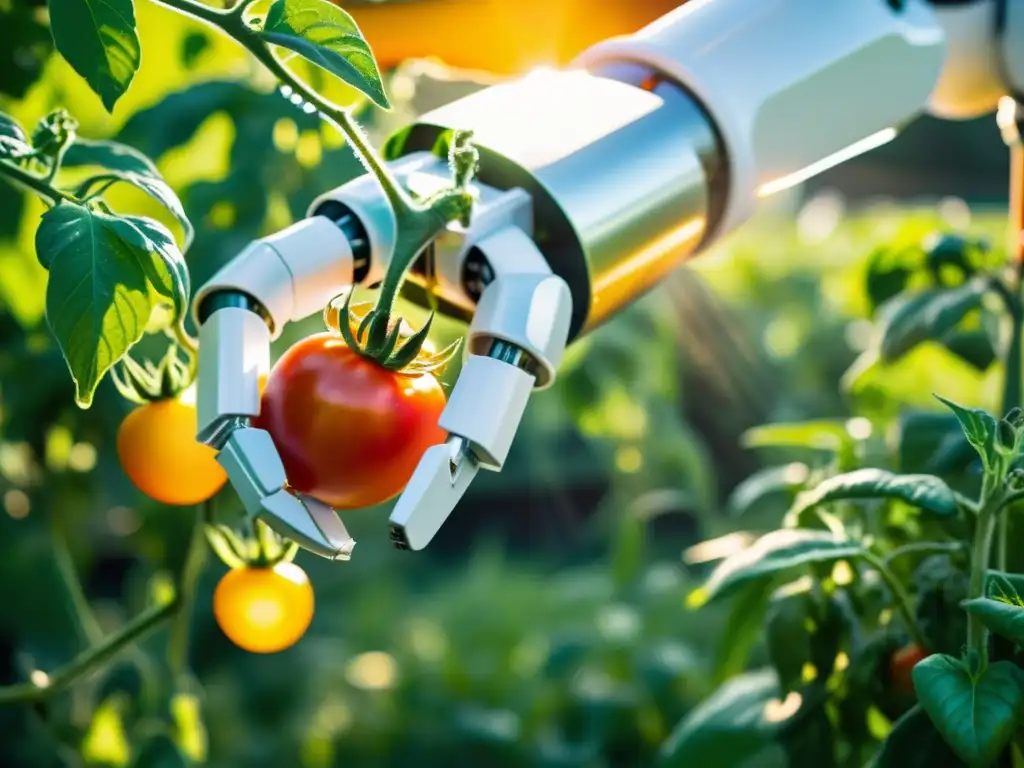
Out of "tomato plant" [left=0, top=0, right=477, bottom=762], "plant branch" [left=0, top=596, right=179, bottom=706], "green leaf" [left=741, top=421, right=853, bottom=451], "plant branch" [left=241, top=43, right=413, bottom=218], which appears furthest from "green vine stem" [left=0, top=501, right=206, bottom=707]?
"green leaf" [left=741, top=421, right=853, bottom=451]

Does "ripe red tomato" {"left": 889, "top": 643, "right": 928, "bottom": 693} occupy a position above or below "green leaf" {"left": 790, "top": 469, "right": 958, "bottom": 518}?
below

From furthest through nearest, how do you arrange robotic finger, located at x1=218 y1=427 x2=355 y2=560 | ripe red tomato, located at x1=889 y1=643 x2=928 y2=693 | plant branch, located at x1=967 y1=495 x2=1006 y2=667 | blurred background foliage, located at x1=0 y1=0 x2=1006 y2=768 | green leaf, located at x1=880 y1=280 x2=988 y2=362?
blurred background foliage, located at x1=0 y1=0 x2=1006 y2=768 < green leaf, located at x1=880 y1=280 x2=988 y2=362 < ripe red tomato, located at x1=889 y1=643 x2=928 y2=693 < plant branch, located at x1=967 y1=495 x2=1006 y2=667 < robotic finger, located at x1=218 y1=427 x2=355 y2=560

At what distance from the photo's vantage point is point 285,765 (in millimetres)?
1122

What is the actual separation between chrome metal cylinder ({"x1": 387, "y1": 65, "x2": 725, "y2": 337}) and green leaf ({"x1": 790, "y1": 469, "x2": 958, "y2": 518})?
0.39 feet

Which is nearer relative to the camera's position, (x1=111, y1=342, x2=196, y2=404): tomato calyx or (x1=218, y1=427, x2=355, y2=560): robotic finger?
(x1=218, y1=427, x2=355, y2=560): robotic finger

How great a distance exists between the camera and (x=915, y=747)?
51 centimetres

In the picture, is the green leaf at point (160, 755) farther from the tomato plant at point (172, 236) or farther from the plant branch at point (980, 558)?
the plant branch at point (980, 558)

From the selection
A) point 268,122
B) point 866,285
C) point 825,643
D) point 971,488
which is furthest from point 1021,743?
point 268,122

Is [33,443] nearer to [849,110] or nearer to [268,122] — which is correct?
[268,122]

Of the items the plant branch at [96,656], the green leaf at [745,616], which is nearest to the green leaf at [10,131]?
the plant branch at [96,656]

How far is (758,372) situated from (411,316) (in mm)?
1107

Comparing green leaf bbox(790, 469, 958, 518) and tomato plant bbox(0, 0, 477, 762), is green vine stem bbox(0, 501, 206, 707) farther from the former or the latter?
green leaf bbox(790, 469, 958, 518)

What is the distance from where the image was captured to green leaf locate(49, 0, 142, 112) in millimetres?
398

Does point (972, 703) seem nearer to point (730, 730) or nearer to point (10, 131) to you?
point (730, 730)
